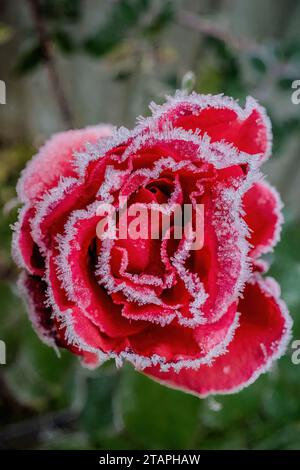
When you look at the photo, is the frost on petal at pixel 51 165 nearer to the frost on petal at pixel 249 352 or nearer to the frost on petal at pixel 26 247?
the frost on petal at pixel 26 247

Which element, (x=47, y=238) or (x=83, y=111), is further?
(x=83, y=111)

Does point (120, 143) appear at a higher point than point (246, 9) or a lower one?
lower

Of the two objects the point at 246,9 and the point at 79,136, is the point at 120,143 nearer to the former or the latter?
the point at 79,136

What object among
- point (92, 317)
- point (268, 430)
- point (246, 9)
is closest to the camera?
point (92, 317)
